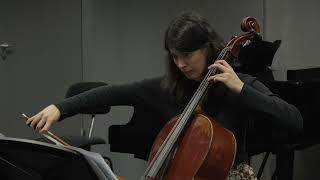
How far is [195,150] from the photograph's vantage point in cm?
177

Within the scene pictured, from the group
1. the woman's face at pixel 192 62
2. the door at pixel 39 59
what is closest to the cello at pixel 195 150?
the woman's face at pixel 192 62

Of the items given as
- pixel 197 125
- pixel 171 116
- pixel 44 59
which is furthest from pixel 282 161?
pixel 44 59

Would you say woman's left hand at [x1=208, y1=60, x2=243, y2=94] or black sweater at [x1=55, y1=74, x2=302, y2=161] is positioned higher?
woman's left hand at [x1=208, y1=60, x2=243, y2=94]

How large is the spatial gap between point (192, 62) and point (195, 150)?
0.34 meters

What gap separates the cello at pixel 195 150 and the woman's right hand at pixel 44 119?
0.39 meters

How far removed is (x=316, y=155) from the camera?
4.24 meters

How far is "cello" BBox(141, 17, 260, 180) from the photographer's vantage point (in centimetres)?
175

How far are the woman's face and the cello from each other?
0.33 ft

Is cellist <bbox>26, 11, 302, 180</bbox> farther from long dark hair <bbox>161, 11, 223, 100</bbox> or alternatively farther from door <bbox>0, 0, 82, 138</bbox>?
door <bbox>0, 0, 82, 138</bbox>

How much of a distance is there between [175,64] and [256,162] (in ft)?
8.00

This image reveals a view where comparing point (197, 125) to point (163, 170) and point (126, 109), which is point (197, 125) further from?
point (126, 109)

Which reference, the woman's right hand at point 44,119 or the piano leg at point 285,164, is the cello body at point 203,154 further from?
the piano leg at point 285,164

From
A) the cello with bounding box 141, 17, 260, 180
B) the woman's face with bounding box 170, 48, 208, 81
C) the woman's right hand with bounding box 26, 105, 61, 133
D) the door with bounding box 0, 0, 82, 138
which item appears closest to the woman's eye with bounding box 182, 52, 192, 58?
the woman's face with bounding box 170, 48, 208, 81

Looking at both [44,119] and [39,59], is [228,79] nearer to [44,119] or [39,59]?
[44,119]
